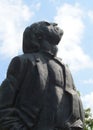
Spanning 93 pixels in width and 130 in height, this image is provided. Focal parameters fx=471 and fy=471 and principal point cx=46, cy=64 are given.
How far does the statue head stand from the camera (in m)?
6.45

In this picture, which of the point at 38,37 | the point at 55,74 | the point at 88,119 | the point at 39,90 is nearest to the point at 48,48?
the point at 38,37

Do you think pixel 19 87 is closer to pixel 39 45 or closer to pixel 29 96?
pixel 29 96

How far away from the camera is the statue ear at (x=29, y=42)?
6441 millimetres

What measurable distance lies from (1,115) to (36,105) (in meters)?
0.46

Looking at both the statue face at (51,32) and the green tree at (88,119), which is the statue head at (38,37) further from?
the green tree at (88,119)

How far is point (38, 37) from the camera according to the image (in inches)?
254

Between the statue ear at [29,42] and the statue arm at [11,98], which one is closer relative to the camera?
the statue arm at [11,98]

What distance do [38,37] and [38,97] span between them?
3.04 ft

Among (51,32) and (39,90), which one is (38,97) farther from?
(51,32)

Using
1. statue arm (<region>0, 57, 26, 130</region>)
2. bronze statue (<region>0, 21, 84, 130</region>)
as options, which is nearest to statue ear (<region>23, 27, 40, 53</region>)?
bronze statue (<region>0, 21, 84, 130</region>)

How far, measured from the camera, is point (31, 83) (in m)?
6.08

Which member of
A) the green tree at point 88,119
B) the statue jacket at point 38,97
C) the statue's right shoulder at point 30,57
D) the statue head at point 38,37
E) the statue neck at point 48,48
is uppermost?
the statue head at point 38,37

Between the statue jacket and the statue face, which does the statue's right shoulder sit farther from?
the statue face

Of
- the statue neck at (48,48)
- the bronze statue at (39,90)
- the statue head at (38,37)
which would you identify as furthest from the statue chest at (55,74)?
the statue head at (38,37)
